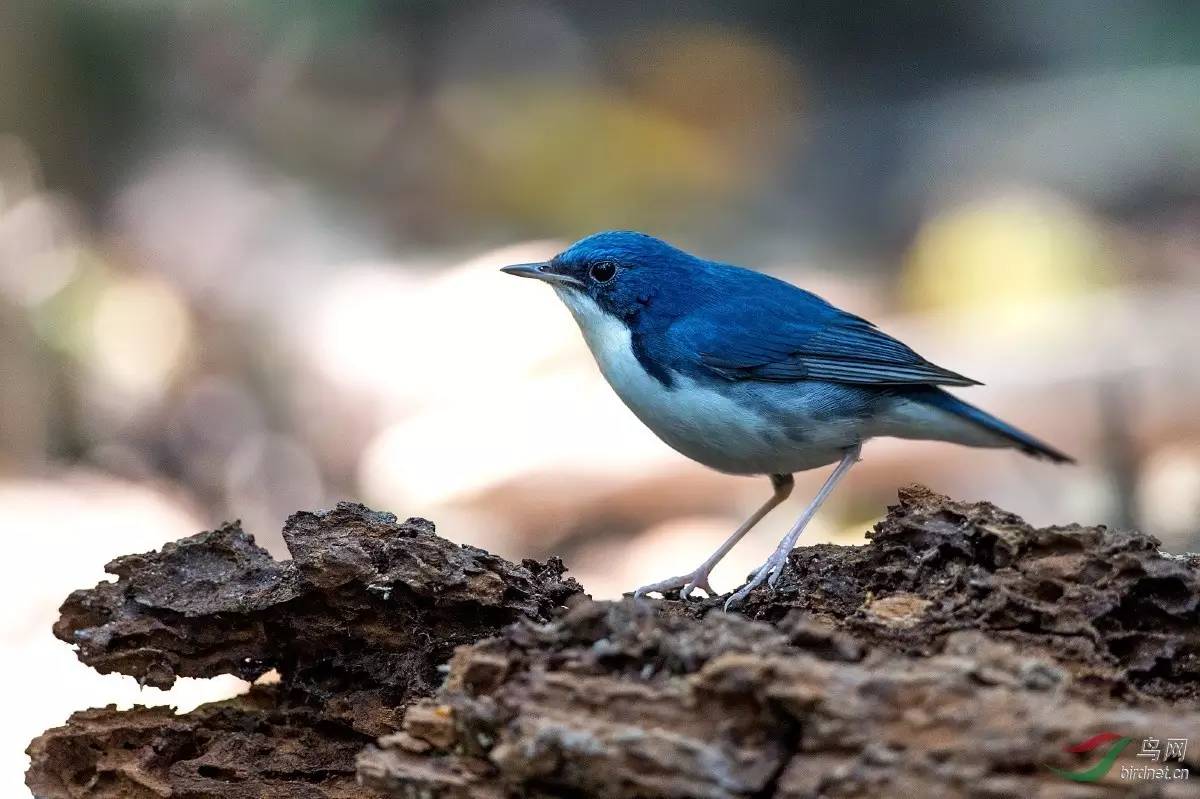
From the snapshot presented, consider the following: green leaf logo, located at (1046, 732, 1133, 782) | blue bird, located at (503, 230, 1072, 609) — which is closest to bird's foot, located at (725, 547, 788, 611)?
blue bird, located at (503, 230, 1072, 609)

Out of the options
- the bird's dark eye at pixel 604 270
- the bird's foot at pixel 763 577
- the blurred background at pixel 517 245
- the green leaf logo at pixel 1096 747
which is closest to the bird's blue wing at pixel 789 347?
the bird's dark eye at pixel 604 270

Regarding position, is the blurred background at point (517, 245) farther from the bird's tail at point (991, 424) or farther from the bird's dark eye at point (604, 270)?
the bird's dark eye at point (604, 270)

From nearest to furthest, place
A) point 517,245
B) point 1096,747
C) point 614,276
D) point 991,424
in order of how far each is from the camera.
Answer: point 1096,747
point 991,424
point 614,276
point 517,245

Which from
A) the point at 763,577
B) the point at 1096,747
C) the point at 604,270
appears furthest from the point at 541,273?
the point at 1096,747

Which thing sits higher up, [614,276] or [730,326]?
[614,276]

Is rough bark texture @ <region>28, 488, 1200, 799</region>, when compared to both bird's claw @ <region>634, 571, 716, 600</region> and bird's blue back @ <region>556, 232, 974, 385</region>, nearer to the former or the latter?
bird's claw @ <region>634, 571, 716, 600</region>

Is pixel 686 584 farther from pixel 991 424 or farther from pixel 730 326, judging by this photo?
pixel 991 424

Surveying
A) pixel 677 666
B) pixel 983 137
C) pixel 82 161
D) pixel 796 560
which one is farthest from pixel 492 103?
pixel 677 666
